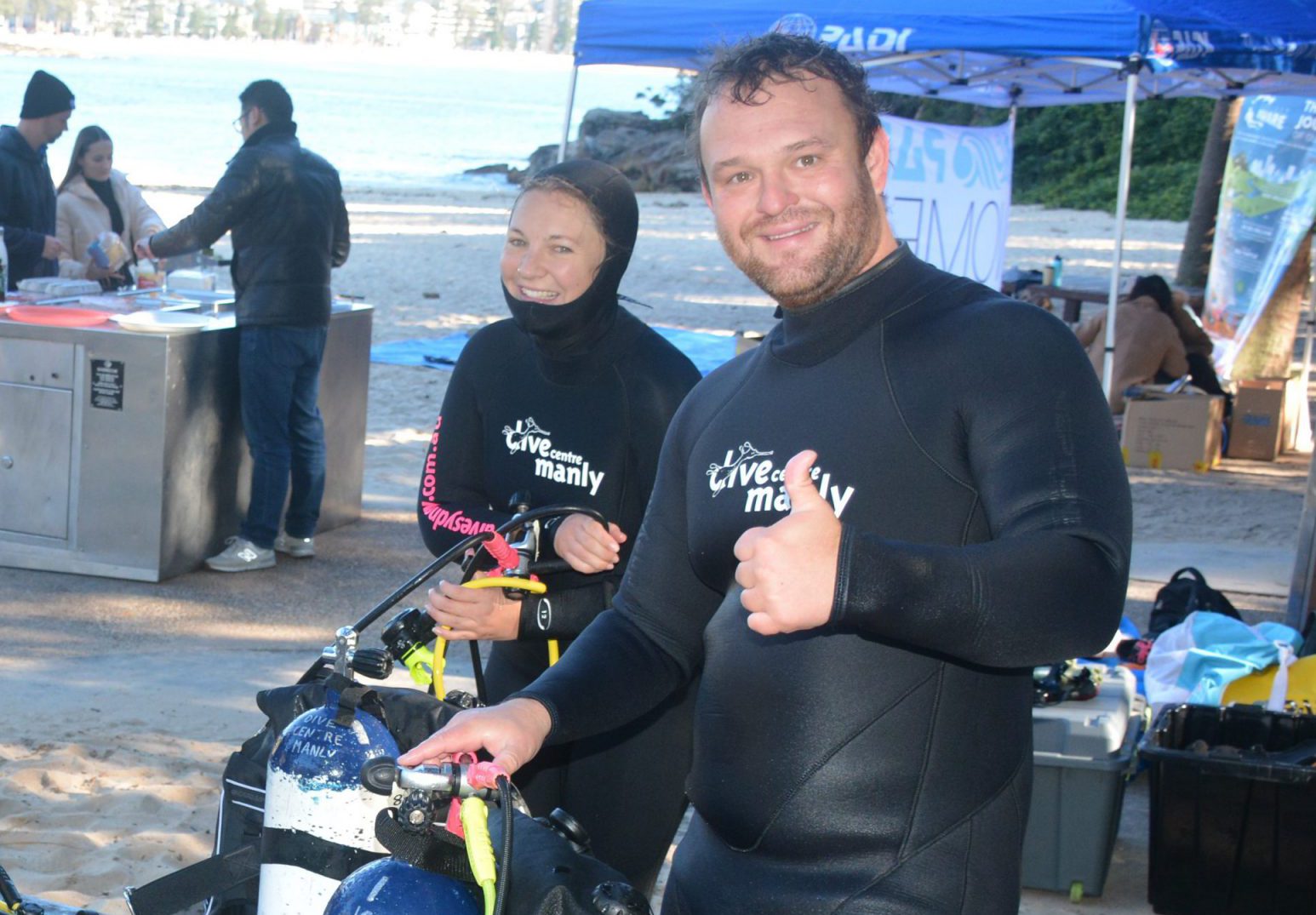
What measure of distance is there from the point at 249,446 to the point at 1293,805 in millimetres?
4924

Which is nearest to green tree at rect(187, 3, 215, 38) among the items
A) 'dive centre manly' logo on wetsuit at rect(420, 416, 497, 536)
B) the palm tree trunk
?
the palm tree trunk

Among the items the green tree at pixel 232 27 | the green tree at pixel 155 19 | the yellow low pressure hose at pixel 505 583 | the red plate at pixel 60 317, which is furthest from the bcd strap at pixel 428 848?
the green tree at pixel 232 27

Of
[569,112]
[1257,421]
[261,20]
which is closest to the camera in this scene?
[569,112]

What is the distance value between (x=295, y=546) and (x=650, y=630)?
18.2 feet

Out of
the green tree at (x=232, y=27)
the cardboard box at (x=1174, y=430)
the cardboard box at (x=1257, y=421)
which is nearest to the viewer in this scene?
the cardboard box at (x=1174, y=430)

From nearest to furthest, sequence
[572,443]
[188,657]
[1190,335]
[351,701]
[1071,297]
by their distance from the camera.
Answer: [351,701]
[572,443]
[188,657]
[1190,335]
[1071,297]

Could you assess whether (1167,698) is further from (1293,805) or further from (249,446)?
(249,446)

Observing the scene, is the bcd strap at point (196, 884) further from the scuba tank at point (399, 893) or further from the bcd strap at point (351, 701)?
the scuba tank at point (399, 893)

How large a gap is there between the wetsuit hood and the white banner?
525cm

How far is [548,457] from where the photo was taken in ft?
9.62

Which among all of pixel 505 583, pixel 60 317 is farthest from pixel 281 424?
pixel 505 583

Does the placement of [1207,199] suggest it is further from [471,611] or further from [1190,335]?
[471,611]

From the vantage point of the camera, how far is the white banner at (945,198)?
8.12 meters

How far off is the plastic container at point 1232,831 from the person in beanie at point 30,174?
6.63 meters
